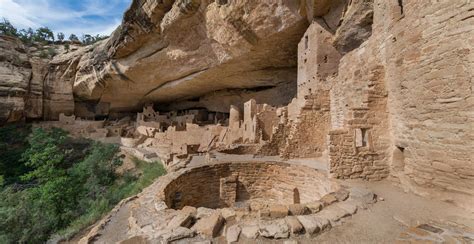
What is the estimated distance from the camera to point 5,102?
16047mm

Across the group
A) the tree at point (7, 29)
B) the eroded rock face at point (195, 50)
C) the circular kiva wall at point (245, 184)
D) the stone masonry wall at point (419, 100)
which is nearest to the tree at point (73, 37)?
the tree at point (7, 29)

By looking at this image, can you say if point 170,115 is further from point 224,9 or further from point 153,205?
point 153,205

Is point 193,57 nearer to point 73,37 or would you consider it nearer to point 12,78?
point 12,78

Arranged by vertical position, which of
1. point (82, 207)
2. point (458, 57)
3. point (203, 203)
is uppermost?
point (458, 57)

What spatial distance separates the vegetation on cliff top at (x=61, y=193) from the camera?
293 inches

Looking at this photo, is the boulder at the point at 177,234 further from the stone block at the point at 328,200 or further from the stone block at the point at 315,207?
the stone block at the point at 328,200

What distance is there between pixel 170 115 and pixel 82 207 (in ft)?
38.1

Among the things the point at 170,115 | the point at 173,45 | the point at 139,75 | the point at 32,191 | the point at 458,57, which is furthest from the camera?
the point at 170,115

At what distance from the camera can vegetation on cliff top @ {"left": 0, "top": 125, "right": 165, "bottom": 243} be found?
24.4 ft

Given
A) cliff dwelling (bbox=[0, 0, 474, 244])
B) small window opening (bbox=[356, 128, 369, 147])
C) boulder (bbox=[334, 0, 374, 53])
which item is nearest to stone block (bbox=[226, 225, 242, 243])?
cliff dwelling (bbox=[0, 0, 474, 244])

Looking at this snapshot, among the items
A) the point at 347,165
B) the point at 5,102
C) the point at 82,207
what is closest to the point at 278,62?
the point at 347,165

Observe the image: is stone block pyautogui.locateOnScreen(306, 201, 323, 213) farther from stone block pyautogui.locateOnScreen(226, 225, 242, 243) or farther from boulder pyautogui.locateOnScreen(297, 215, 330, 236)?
stone block pyautogui.locateOnScreen(226, 225, 242, 243)

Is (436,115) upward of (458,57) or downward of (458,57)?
downward

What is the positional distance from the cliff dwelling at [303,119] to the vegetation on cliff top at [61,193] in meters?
1.64
